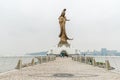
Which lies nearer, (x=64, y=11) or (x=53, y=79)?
(x=53, y=79)

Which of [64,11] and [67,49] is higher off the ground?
[64,11]

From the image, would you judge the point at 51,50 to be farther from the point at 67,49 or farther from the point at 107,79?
the point at 107,79

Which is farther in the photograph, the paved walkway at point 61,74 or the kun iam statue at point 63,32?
the kun iam statue at point 63,32

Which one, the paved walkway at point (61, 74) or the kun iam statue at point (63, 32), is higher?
the kun iam statue at point (63, 32)

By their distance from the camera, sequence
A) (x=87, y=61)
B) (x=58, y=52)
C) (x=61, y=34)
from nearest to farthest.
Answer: (x=87, y=61)
(x=58, y=52)
(x=61, y=34)

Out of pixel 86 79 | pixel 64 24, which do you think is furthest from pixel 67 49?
pixel 86 79

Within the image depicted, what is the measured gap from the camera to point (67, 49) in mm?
65062

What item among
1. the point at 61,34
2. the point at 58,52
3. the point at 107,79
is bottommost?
the point at 107,79

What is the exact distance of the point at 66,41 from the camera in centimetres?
6825

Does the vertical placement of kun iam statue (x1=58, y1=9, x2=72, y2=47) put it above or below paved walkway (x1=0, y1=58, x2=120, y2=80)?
above

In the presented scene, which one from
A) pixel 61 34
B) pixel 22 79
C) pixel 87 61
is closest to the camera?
pixel 22 79

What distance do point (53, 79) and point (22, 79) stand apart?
160 centimetres

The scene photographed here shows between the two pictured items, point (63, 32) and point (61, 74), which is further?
point (63, 32)

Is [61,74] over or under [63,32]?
under
